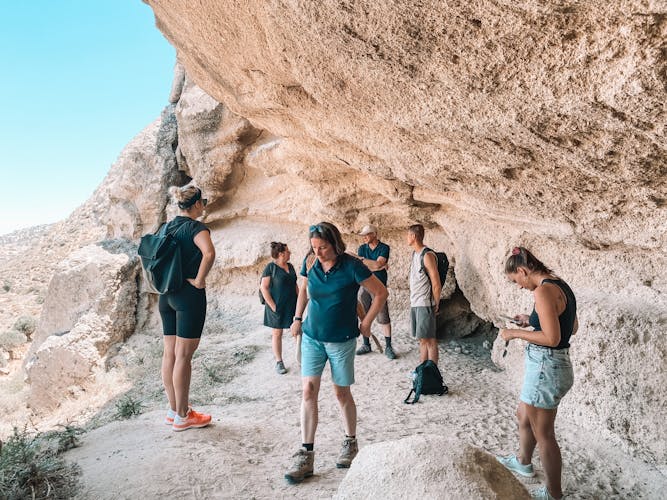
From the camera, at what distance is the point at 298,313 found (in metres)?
3.16

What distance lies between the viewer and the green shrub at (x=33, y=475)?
238cm

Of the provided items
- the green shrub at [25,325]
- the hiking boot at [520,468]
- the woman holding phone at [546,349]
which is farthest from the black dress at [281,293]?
the green shrub at [25,325]

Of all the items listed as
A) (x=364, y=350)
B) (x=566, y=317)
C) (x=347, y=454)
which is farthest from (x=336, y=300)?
(x=364, y=350)

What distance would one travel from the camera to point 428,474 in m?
1.84

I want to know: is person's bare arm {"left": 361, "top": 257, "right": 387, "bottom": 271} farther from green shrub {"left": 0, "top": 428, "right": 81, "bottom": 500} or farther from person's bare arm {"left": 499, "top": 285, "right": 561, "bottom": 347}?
green shrub {"left": 0, "top": 428, "right": 81, "bottom": 500}

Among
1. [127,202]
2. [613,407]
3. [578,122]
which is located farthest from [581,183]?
[127,202]

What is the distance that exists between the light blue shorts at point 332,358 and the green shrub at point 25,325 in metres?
14.7

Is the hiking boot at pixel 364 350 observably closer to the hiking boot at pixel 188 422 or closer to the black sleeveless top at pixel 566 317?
the hiking boot at pixel 188 422

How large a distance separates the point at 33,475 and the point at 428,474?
212 cm

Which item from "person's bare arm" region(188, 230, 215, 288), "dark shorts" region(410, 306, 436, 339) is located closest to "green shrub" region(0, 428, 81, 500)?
"person's bare arm" region(188, 230, 215, 288)

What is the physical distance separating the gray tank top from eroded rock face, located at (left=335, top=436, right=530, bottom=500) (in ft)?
7.82

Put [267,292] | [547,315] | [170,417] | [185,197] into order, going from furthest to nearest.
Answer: [267,292] → [170,417] → [185,197] → [547,315]

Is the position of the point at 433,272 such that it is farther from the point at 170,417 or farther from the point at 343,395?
the point at 170,417

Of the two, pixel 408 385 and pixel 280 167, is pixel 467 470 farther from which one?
pixel 280 167
